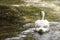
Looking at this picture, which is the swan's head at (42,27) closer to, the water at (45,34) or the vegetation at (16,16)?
the water at (45,34)

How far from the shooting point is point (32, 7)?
952cm

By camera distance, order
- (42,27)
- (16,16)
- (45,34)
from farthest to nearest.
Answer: (16,16) → (42,27) → (45,34)

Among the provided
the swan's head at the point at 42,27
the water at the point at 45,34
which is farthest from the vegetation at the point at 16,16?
the swan's head at the point at 42,27

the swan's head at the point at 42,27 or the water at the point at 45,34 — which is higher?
the swan's head at the point at 42,27

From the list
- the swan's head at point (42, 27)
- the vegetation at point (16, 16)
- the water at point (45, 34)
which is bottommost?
the water at point (45, 34)

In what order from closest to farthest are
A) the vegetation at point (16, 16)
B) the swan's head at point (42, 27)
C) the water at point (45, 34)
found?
the water at point (45, 34)
the swan's head at point (42, 27)
the vegetation at point (16, 16)

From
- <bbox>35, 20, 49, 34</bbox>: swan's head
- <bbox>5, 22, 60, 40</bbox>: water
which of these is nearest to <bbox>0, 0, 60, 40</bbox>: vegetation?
<bbox>5, 22, 60, 40</bbox>: water

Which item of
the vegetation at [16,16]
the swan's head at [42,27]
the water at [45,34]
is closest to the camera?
the water at [45,34]

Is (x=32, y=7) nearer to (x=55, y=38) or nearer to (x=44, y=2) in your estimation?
(x=44, y=2)

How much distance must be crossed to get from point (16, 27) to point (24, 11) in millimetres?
1451

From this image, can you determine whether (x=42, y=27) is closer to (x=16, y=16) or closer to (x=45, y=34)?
(x=45, y=34)

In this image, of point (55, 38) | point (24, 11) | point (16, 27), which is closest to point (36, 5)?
point (24, 11)

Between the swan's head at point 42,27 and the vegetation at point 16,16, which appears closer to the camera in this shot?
the swan's head at point 42,27

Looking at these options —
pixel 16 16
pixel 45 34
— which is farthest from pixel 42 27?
pixel 16 16
